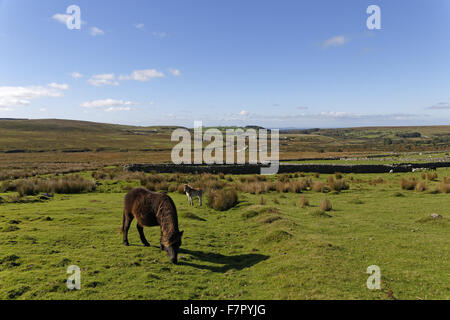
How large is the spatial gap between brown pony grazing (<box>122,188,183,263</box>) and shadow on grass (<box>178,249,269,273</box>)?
816mm

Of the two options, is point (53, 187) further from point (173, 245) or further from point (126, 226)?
point (173, 245)

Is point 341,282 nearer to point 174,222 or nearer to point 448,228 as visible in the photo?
point 174,222

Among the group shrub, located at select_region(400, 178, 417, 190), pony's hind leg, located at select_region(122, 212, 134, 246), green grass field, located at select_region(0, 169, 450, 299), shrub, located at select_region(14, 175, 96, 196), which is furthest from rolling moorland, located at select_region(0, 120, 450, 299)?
shrub, located at select_region(400, 178, 417, 190)

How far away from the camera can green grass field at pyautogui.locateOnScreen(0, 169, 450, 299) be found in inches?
279

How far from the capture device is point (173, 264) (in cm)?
914

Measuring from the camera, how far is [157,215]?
9969mm

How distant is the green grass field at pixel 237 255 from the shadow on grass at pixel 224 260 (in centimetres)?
3

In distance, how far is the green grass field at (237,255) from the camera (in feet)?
23.2

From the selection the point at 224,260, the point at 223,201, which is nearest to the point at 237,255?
the point at 224,260

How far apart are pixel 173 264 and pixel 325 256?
514cm

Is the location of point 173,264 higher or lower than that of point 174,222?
lower

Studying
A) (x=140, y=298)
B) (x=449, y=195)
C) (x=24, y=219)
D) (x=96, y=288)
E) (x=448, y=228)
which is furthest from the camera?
(x=449, y=195)

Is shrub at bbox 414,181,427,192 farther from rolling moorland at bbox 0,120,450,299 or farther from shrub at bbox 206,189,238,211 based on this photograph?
shrub at bbox 206,189,238,211

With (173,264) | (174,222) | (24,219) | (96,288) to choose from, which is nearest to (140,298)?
(96,288)
